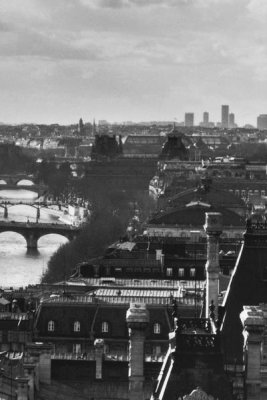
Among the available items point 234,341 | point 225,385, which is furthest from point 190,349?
point 234,341

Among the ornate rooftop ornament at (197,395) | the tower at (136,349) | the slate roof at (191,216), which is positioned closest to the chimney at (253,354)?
the ornate rooftop ornament at (197,395)

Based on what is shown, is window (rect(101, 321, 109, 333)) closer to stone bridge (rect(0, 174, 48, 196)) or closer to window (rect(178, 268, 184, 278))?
window (rect(178, 268, 184, 278))

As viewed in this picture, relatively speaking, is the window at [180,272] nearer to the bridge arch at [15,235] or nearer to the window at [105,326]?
the window at [105,326]

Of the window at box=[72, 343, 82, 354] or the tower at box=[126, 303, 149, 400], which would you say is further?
the window at box=[72, 343, 82, 354]

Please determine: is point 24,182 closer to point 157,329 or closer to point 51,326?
point 51,326

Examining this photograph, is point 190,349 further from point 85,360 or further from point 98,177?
point 98,177

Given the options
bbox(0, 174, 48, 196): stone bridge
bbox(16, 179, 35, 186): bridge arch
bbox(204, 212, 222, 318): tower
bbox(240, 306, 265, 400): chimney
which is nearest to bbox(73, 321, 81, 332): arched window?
bbox(204, 212, 222, 318): tower

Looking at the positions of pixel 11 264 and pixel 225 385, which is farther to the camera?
pixel 11 264
